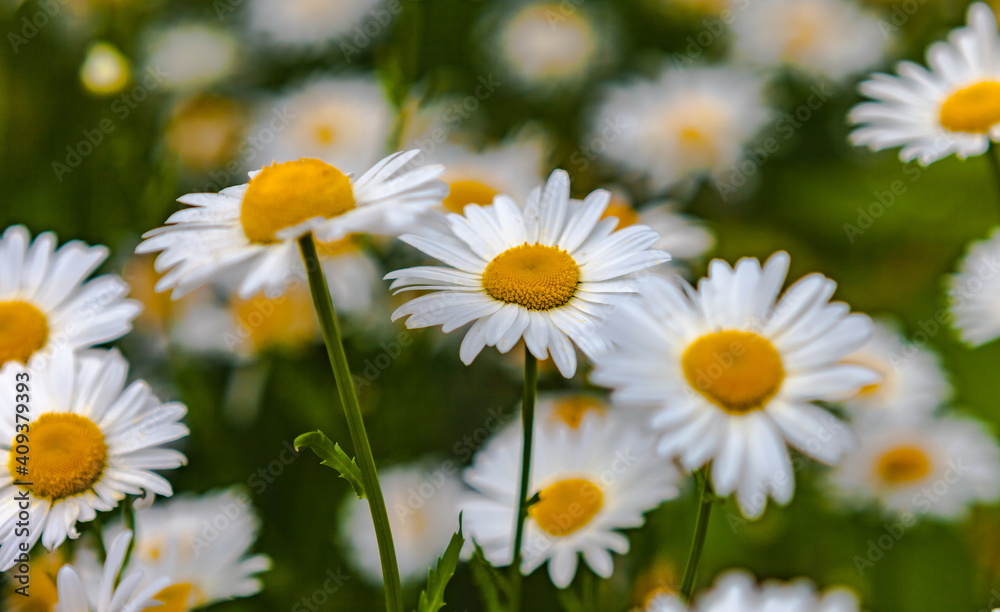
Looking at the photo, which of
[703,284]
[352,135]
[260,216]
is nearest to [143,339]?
[352,135]

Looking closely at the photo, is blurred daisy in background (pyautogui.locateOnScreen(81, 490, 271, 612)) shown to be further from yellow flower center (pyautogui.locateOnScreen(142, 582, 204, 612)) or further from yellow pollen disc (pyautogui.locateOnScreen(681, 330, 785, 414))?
yellow pollen disc (pyautogui.locateOnScreen(681, 330, 785, 414))

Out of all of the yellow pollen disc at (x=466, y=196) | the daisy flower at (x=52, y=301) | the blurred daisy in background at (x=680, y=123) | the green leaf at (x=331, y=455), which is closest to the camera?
the green leaf at (x=331, y=455)

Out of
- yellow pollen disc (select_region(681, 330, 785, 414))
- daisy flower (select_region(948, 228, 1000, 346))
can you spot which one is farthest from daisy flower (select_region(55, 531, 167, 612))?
daisy flower (select_region(948, 228, 1000, 346))

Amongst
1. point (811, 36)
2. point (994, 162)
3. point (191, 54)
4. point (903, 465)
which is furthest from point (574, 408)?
point (191, 54)

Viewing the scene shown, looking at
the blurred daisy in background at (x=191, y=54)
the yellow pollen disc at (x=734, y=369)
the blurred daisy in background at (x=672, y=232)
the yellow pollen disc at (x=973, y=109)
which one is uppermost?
the blurred daisy in background at (x=191, y=54)

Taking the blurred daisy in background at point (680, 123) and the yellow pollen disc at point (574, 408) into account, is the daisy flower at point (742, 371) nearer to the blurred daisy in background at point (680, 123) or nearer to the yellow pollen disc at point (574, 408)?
the yellow pollen disc at point (574, 408)

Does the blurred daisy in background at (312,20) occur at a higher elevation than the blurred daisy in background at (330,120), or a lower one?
higher

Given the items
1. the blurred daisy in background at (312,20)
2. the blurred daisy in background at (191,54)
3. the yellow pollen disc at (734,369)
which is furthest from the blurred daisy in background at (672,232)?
the blurred daisy in background at (191,54)
